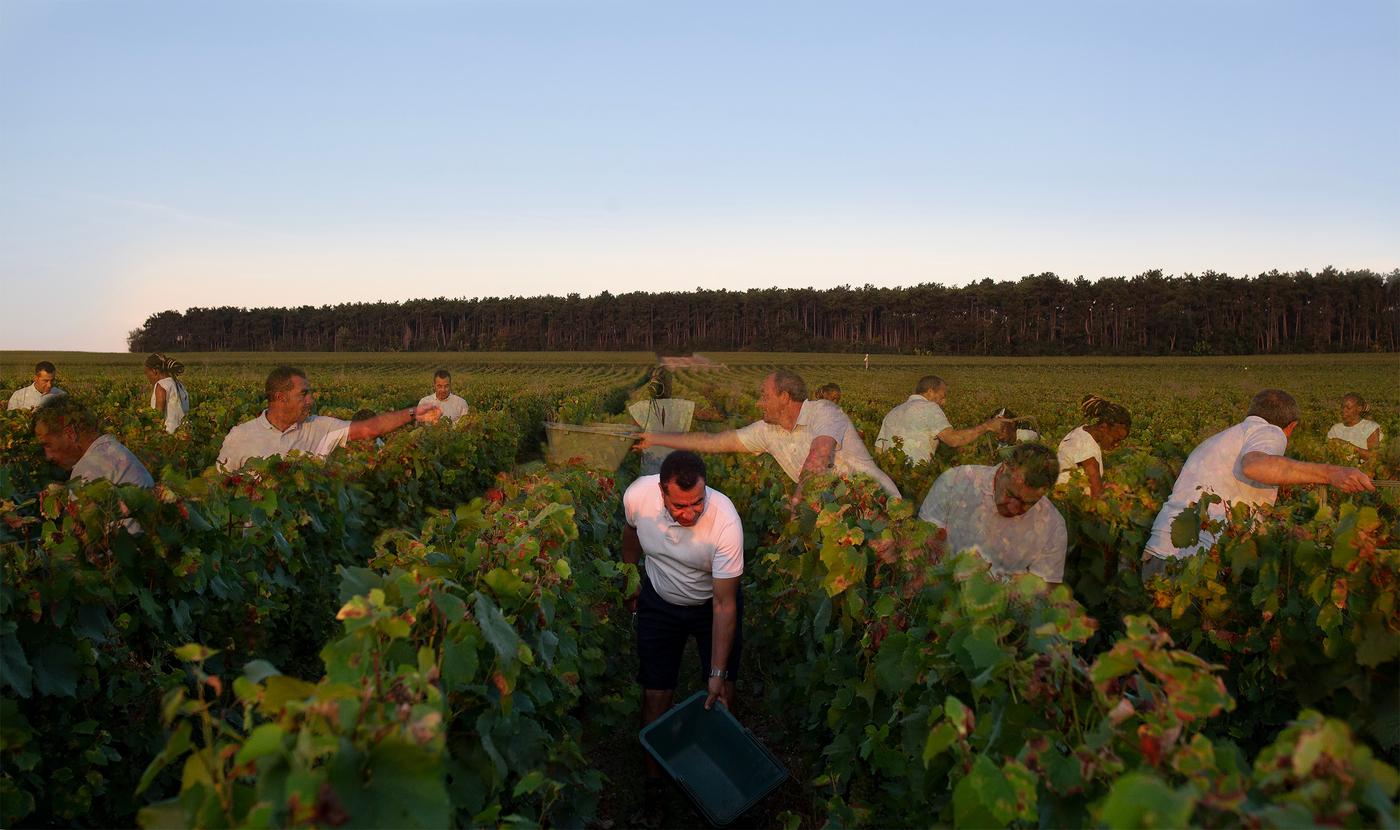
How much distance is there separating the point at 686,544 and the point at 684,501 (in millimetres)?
315

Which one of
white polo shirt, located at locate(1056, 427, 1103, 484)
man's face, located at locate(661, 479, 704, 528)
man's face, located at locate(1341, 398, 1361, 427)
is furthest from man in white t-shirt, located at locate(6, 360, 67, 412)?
man's face, located at locate(1341, 398, 1361, 427)

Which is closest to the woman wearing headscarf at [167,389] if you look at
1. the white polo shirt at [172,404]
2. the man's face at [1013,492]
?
the white polo shirt at [172,404]

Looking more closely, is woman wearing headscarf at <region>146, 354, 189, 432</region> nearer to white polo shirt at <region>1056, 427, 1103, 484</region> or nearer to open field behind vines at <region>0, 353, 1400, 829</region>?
open field behind vines at <region>0, 353, 1400, 829</region>

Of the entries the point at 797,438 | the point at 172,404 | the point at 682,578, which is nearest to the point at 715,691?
the point at 682,578

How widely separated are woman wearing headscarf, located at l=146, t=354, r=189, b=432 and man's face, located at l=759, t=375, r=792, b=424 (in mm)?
7278

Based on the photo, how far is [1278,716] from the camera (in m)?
4.02

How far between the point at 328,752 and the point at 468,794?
944 mm

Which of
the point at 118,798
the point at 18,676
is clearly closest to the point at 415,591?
the point at 18,676

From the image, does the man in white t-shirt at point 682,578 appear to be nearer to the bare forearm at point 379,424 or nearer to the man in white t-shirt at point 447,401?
the bare forearm at point 379,424

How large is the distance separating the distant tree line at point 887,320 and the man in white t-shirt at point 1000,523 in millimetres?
68182

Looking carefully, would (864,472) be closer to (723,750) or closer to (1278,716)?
(723,750)

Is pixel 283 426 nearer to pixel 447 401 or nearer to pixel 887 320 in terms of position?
pixel 447 401

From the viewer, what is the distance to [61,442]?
4.39m

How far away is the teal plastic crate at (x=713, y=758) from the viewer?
13.1 feet
